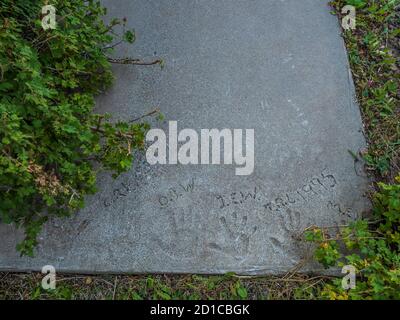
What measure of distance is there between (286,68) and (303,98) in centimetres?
21

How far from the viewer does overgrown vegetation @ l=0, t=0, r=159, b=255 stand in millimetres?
1759

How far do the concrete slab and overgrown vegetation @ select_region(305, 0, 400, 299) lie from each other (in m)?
0.12

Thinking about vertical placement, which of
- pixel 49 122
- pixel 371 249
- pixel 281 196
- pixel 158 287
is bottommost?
pixel 158 287

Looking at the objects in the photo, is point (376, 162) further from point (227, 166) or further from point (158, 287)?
point (158, 287)

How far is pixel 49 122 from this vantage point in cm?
187

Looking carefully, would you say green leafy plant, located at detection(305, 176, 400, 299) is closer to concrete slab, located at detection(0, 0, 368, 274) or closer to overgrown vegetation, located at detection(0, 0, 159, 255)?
concrete slab, located at detection(0, 0, 368, 274)

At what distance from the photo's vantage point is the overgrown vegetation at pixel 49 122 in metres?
1.76

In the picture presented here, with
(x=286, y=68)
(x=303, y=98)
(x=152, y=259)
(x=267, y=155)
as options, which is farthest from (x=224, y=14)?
(x=152, y=259)

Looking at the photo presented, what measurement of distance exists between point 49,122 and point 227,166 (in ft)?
2.98

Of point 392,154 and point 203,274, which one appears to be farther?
point 392,154

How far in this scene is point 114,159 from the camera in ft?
6.55

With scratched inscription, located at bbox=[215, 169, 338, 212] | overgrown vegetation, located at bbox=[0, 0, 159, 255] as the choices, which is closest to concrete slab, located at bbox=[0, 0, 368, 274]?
scratched inscription, located at bbox=[215, 169, 338, 212]

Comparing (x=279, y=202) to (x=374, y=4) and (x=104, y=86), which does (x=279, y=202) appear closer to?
(x=104, y=86)

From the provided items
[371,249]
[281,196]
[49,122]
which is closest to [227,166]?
[281,196]
